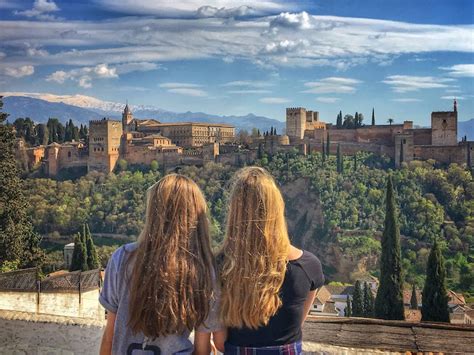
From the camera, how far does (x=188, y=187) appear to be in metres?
1.66

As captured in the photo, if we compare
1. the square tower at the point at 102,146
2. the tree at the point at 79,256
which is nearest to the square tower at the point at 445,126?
the square tower at the point at 102,146

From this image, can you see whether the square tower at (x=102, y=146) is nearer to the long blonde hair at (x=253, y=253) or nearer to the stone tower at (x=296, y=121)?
the stone tower at (x=296, y=121)

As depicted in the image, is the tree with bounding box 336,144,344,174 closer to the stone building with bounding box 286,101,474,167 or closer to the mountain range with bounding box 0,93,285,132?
the stone building with bounding box 286,101,474,167

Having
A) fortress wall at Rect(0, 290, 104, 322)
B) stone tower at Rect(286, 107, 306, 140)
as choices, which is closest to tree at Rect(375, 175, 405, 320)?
fortress wall at Rect(0, 290, 104, 322)

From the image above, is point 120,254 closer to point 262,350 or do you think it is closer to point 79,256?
point 262,350

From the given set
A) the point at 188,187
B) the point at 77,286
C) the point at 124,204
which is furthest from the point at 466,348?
the point at 124,204

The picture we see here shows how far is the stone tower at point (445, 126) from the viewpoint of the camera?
97.9 feet

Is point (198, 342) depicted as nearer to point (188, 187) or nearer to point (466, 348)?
point (188, 187)

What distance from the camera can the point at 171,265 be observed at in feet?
5.27

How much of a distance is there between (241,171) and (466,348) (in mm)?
1642

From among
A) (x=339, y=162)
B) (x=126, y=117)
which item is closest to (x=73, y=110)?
(x=126, y=117)

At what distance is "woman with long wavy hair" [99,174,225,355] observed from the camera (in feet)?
5.31

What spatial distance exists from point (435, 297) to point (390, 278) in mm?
1409

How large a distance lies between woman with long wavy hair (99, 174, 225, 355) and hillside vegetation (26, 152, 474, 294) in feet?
64.6
